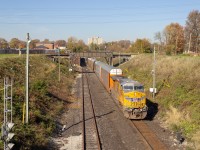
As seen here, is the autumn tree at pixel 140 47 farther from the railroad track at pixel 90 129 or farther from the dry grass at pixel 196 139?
the dry grass at pixel 196 139

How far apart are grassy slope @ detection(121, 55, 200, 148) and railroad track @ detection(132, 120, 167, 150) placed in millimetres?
2073

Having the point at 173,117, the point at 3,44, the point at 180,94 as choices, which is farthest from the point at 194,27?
the point at 3,44

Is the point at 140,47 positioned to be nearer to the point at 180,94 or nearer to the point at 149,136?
the point at 180,94

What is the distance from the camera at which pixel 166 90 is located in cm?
3381

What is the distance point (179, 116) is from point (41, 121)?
11.1 metres

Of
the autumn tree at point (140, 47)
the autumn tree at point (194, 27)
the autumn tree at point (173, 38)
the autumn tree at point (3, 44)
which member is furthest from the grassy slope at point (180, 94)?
the autumn tree at point (3, 44)

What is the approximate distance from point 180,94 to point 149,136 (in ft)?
36.3

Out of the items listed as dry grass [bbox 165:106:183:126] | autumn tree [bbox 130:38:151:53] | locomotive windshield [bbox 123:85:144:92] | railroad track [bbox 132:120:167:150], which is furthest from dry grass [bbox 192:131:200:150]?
autumn tree [bbox 130:38:151:53]

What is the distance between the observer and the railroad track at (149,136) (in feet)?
59.7

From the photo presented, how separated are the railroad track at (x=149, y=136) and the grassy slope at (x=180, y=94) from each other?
2073 mm

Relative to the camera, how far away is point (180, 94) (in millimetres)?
30047

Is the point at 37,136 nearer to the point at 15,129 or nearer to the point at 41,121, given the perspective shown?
the point at 15,129

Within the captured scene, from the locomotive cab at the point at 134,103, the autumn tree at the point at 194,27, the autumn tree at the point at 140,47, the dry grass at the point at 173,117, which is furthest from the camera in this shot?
the autumn tree at the point at 140,47

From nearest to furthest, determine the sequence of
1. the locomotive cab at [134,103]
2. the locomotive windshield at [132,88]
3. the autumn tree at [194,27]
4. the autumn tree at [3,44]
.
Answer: the locomotive cab at [134,103]
the locomotive windshield at [132,88]
the autumn tree at [194,27]
the autumn tree at [3,44]
